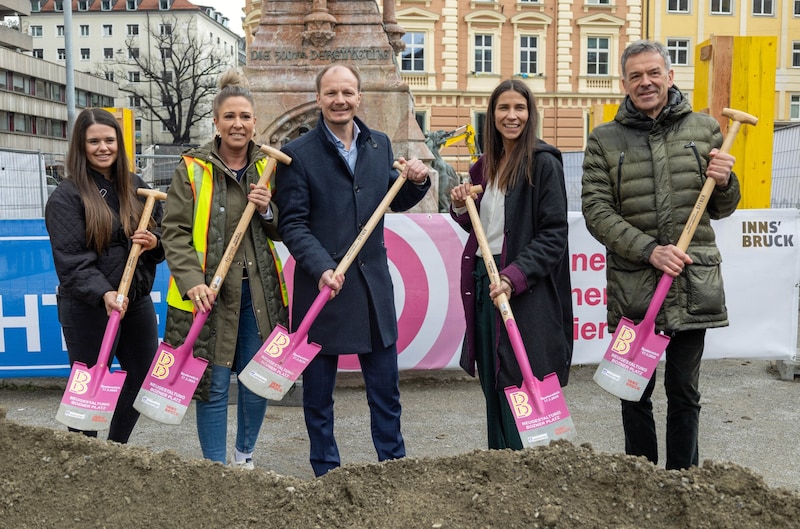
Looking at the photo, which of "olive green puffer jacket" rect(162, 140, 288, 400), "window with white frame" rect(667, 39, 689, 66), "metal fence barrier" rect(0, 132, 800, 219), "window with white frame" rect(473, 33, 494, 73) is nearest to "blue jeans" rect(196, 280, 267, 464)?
"olive green puffer jacket" rect(162, 140, 288, 400)

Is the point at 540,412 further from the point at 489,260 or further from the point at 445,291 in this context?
the point at 445,291

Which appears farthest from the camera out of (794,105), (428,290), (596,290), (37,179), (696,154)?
(794,105)

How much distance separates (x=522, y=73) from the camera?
38.7 meters

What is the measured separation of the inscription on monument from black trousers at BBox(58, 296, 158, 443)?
4.72 meters

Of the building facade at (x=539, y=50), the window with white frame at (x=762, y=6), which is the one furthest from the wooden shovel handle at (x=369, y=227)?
the window with white frame at (x=762, y=6)

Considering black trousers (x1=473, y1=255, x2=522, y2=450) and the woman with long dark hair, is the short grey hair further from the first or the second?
the woman with long dark hair

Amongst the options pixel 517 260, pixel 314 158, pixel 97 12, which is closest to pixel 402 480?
pixel 517 260

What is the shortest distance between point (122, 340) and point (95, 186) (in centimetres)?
76

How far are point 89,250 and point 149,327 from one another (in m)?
0.50

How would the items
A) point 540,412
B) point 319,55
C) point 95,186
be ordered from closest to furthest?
point 540,412, point 95,186, point 319,55

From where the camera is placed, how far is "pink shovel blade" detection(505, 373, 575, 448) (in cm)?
309

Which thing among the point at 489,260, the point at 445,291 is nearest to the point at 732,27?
the point at 445,291

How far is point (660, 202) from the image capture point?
10.9 ft

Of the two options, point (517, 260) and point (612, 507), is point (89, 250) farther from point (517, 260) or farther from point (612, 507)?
point (612, 507)
